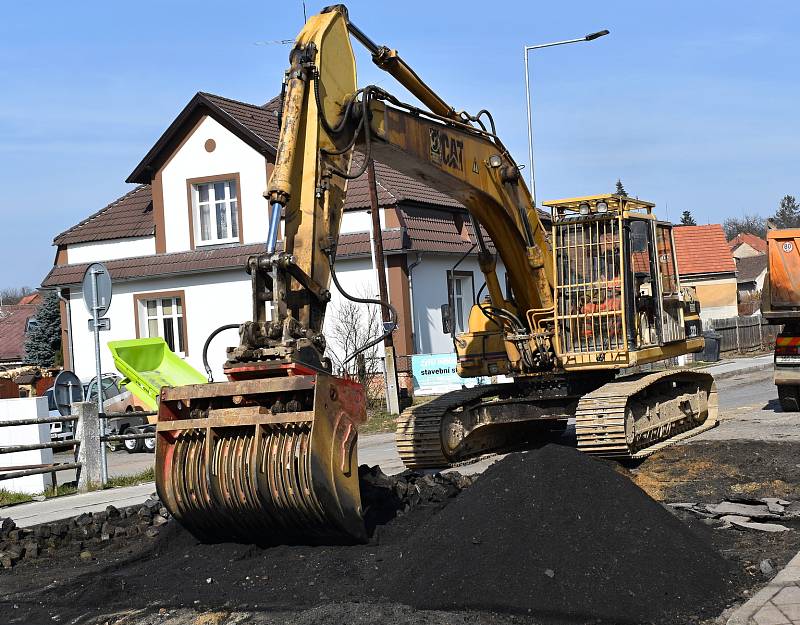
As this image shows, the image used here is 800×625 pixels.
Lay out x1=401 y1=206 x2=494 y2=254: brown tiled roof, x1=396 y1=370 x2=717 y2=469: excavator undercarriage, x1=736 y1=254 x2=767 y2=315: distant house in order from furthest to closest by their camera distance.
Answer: x1=736 y1=254 x2=767 y2=315: distant house
x1=401 y1=206 x2=494 y2=254: brown tiled roof
x1=396 y1=370 x2=717 y2=469: excavator undercarriage

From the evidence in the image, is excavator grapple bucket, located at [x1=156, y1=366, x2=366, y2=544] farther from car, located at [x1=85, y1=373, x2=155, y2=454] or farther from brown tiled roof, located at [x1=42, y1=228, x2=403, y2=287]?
brown tiled roof, located at [x1=42, y1=228, x2=403, y2=287]

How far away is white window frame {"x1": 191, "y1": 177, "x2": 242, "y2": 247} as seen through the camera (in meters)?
30.4

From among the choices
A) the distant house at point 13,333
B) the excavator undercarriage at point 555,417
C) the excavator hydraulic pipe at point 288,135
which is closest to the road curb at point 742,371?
the excavator undercarriage at point 555,417

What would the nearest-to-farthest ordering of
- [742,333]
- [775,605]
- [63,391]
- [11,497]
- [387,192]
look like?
1. [775,605]
2. [11,497]
3. [63,391]
4. [387,192]
5. [742,333]

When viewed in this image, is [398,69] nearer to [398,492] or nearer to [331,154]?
[331,154]

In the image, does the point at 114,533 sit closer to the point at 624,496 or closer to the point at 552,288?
the point at 624,496

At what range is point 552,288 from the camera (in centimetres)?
1362

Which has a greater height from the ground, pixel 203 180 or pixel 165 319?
pixel 203 180

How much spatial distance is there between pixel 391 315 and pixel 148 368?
51.5 feet

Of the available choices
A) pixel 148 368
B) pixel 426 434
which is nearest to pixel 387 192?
pixel 148 368

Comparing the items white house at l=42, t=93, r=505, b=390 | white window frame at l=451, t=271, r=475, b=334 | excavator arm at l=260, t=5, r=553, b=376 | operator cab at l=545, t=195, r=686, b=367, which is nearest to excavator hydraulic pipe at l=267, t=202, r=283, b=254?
excavator arm at l=260, t=5, r=553, b=376

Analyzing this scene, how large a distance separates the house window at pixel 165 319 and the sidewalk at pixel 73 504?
640 inches

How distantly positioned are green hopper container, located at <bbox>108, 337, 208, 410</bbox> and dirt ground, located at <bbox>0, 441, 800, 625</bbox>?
13.4 meters

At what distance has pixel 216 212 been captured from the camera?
3072 centimetres
